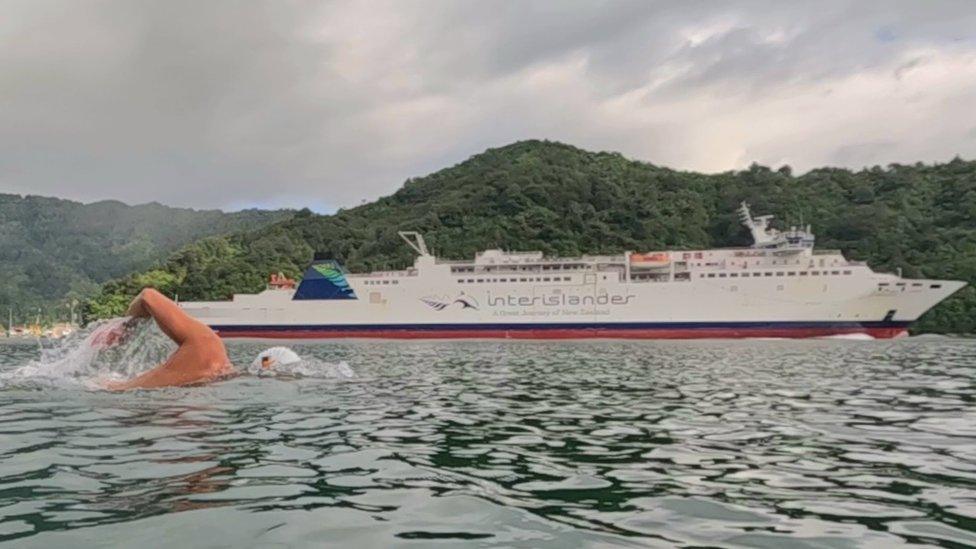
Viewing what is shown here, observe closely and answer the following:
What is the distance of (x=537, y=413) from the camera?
366 inches

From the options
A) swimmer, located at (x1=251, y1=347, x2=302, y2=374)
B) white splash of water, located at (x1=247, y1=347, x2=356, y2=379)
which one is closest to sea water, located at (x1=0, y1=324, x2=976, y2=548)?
white splash of water, located at (x1=247, y1=347, x2=356, y2=379)

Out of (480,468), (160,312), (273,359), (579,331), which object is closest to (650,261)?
(579,331)

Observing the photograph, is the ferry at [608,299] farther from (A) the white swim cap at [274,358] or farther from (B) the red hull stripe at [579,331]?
(A) the white swim cap at [274,358]

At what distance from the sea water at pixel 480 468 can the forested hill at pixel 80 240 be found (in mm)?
111243

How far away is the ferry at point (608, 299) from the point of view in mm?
48156

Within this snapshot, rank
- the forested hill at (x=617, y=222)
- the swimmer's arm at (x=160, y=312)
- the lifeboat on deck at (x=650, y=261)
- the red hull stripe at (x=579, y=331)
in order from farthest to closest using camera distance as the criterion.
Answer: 1. the forested hill at (x=617, y=222)
2. the lifeboat on deck at (x=650, y=261)
3. the red hull stripe at (x=579, y=331)
4. the swimmer's arm at (x=160, y=312)

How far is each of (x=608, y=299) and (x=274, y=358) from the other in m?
39.2

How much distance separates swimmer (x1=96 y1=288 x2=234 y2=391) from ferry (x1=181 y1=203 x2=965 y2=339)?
133 feet

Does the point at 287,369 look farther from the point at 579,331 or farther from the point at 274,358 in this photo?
the point at 579,331

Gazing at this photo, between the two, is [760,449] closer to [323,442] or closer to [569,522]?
[569,522]

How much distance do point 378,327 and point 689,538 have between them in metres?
52.3

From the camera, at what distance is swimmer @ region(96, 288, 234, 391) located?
35.4 ft

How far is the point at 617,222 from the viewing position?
91.7m

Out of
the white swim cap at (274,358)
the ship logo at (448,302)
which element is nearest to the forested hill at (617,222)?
the ship logo at (448,302)
